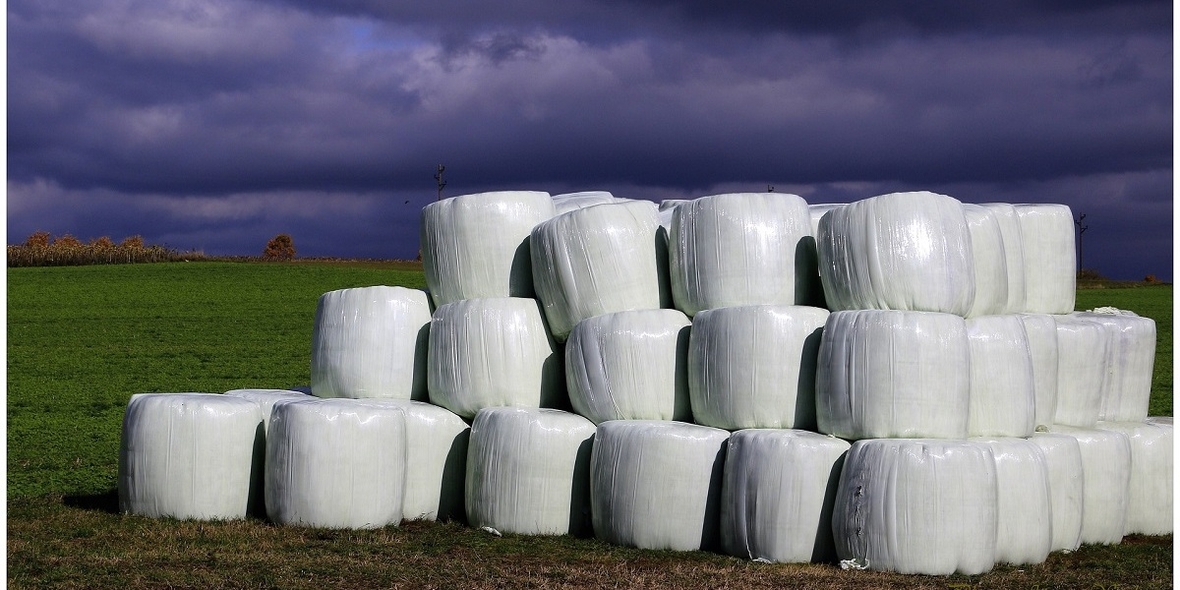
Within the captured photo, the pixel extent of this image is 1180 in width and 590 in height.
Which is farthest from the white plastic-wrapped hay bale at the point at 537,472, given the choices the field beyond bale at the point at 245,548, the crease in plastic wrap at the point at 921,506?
the crease in plastic wrap at the point at 921,506

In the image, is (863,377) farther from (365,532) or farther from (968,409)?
(365,532)

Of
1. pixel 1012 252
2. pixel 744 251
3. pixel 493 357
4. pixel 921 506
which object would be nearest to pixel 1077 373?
pixel 1012 252

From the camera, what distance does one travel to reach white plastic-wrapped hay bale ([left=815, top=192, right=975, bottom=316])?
5.93 metres

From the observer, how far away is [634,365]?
6348 millimetres

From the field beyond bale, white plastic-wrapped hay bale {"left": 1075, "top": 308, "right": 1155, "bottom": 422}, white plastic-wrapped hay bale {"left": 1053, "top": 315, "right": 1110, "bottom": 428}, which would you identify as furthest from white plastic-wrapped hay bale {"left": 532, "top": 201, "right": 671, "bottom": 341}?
white plastic-wrapped hay bale {"left": 1075, "top": 308, "right": 1155, "bottom": 422}

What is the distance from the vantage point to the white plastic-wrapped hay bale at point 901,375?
18.3ft

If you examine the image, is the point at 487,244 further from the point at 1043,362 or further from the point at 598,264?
the point at 1043,362

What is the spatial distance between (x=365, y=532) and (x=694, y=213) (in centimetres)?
247

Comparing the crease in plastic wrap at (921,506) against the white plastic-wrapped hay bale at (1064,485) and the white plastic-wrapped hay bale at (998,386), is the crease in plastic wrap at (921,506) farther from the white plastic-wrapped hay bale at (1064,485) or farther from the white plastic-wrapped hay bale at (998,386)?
the white plastic-wrapped hay bale at (1064,485)

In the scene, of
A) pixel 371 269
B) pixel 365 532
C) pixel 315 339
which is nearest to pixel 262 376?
pixel 315 339

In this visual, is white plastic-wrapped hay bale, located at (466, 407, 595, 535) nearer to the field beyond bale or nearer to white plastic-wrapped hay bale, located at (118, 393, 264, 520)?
the field beyond bale

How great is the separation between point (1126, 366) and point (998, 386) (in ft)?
5.33

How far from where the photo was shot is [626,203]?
271 inches

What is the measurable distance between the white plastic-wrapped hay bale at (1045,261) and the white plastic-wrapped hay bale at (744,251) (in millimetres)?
1430
